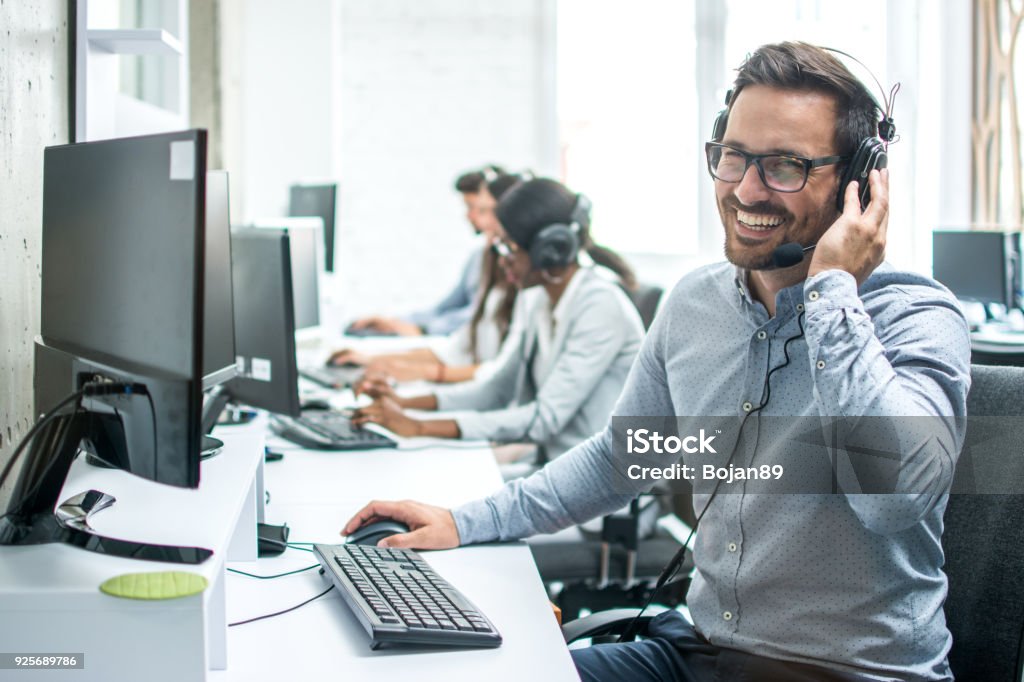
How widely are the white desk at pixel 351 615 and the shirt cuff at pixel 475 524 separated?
2 cm

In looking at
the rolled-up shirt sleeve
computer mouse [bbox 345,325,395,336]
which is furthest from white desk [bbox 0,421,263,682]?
computer mouse [bbox 345,325,395,336]

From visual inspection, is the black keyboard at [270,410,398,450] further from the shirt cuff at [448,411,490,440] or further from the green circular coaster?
the green circular coaster

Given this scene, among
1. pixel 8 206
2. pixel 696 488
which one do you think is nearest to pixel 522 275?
pixel 696 488

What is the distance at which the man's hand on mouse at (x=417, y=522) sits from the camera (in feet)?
4.07

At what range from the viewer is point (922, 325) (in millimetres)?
1093

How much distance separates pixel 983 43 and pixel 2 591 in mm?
4448

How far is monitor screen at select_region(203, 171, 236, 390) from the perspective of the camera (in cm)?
141

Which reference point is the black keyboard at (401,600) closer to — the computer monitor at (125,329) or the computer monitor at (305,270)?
the computer monitor at (125,329)

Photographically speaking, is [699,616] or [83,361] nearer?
[83,361]

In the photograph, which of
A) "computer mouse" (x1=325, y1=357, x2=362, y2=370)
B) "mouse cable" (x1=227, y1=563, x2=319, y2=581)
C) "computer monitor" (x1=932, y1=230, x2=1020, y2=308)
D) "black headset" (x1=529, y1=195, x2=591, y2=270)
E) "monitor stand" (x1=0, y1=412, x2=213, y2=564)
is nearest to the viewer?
"monitor stand" (x1=0, y1=412, x2=213, y2=564)

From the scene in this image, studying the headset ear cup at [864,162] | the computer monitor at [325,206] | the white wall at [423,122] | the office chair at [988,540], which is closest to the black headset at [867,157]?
the headset ear cup at [864,162]

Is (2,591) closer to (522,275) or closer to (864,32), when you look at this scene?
(522,275)

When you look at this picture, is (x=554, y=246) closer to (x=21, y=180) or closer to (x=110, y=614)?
(x=21, y=180)

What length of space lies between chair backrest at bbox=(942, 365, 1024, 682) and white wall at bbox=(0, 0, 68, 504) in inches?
47.5
